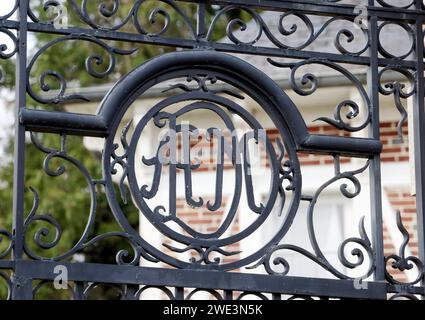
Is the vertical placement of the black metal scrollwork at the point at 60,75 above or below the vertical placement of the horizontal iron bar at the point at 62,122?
above

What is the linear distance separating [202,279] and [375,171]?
3.33ft

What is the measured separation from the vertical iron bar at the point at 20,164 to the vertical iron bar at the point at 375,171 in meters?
1.61

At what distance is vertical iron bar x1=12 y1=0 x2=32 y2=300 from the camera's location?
201 inches

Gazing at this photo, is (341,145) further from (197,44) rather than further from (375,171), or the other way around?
(197,44)

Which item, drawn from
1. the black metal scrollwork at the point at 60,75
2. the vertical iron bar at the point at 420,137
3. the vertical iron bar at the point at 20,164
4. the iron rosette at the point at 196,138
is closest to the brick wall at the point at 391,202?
the vertical iron bar at the point at 420,137

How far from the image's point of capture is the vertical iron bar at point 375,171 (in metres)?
5.69

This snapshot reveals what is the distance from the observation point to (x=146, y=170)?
37.6 feet

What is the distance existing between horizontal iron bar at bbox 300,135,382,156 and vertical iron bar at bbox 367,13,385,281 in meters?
0.06

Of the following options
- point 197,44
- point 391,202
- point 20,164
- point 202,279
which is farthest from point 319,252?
point 391,202

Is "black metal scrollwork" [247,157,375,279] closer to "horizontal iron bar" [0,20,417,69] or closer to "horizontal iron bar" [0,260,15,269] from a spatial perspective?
"horizontal iron bar" [0,20,417,69]

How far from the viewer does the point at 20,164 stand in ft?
17.4

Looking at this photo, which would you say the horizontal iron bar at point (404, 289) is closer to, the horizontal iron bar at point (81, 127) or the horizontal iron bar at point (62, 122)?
the horizontal iron bar at point (81, 127)
